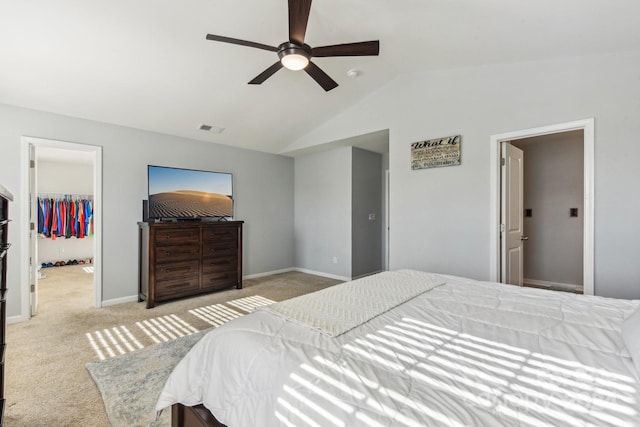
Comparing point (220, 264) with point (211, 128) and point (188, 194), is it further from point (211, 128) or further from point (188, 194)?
point (211, 128)

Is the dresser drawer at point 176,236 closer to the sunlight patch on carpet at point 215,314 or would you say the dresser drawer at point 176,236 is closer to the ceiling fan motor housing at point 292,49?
the sunlight patch on carpet at point 215,314

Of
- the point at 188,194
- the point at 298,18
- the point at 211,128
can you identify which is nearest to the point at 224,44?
the point at 298,18

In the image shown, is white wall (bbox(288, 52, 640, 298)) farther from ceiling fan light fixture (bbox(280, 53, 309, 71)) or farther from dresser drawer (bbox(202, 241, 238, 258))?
dresser drawer (bbox(202, 241, 238, 258))

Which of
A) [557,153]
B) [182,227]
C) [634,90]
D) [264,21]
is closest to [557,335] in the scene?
[634,90]

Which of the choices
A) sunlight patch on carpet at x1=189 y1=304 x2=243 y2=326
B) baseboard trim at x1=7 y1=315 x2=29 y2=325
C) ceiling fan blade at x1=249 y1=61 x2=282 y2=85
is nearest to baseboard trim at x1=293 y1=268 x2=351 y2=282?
sunlight patch on carpet at x1=189 y1=304 x2=243 y2=326

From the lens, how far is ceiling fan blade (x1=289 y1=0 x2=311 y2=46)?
1924 millimetres

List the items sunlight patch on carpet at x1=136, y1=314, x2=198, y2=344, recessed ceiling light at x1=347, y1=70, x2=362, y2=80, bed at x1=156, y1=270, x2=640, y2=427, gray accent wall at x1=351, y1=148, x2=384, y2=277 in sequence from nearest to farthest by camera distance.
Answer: bed at x1=156, y1=270, x2=640, y2=427
sunlight patch on carpet at x1=136, y1=314, x2=198, y2=344
recessed ceiling light at x1=347, y1=70, x2=362, y2=80
gray accent wall at x1=351, y1=148, x2=384, y2=277

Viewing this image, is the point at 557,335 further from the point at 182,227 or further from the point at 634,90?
the point at 182,227

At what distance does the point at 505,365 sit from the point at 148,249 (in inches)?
154

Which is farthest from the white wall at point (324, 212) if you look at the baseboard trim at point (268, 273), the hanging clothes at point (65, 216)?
the hanging clothes at point (65, 216)

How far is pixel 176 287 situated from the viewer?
395cm

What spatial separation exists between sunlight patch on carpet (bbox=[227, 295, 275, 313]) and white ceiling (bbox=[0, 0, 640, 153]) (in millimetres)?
2562

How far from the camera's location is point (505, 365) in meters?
0.99

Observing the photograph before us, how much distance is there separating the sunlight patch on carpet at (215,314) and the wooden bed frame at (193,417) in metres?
1.89
